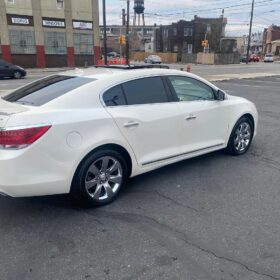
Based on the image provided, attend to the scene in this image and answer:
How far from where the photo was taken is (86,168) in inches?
142

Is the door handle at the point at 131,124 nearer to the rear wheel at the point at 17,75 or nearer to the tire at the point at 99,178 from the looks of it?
the tire at the point at 99,178

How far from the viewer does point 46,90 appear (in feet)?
13.0

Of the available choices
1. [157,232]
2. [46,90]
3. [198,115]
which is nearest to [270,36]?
[198,115]

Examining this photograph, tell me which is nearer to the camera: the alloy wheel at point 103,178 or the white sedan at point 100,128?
the white sedan at point 100,128

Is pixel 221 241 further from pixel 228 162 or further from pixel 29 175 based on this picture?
pixel 228 162

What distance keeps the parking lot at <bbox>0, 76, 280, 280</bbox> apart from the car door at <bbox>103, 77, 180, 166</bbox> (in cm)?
51

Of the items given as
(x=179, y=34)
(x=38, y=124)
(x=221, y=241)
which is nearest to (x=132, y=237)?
(x=221, y=241)

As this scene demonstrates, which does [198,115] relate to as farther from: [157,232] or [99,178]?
[157,232]

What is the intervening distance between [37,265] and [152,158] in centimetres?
193

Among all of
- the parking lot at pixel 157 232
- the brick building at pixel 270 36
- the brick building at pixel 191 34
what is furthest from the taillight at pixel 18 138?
the brick building at pixel 270 36

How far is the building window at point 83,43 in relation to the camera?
37.1 metres

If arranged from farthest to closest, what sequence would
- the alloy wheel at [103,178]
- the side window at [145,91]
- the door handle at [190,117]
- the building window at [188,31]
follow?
the building window at [188,31], the door handle at [190,117], the side window at [145,91], the alloy wheel at [103,178]

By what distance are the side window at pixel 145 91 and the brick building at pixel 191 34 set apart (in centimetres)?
6921

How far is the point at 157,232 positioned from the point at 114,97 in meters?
1.61
